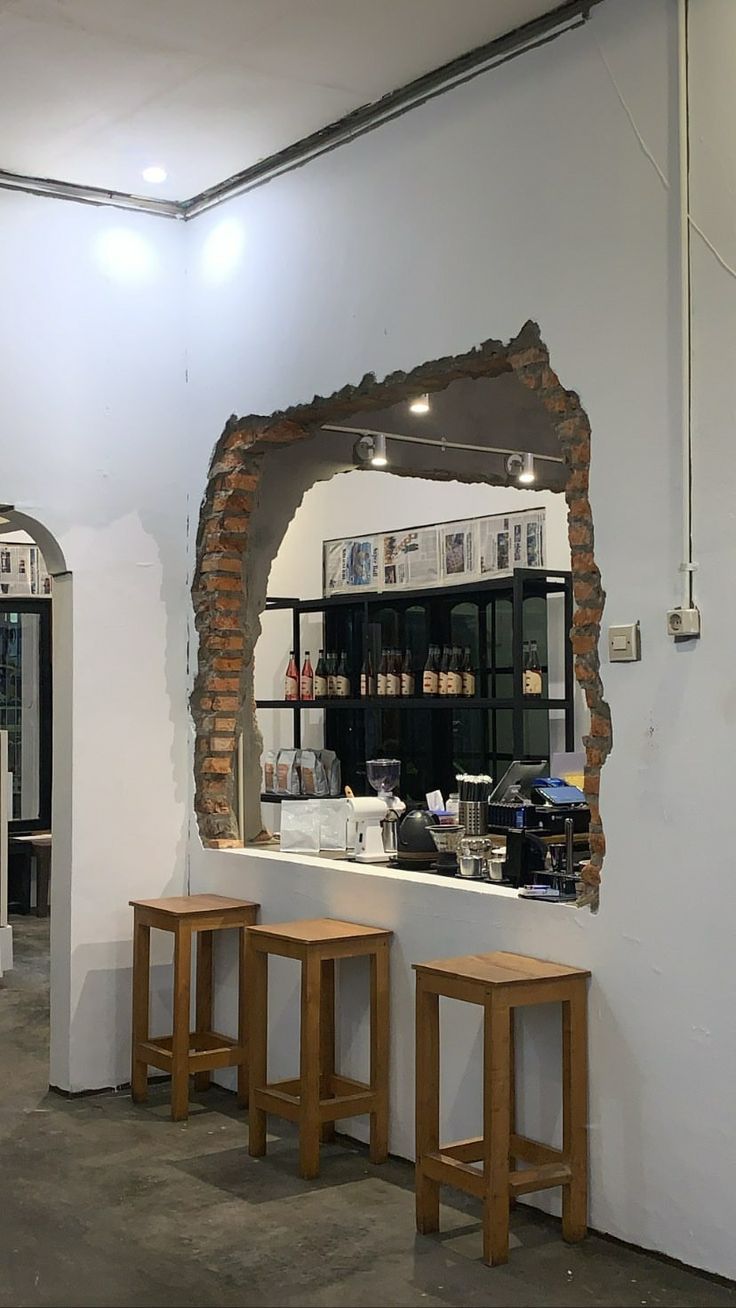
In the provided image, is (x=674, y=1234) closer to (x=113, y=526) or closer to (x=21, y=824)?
(x=113, y=526)

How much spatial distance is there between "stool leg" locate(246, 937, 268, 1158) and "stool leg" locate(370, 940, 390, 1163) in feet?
1.14

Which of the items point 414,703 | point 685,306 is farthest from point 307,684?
point 685,306

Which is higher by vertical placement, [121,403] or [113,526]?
[121,403]

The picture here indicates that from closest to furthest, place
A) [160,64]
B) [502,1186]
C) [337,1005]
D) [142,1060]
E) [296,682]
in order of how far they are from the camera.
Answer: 1. [502,1186]
2. [160,64]
3. [337,1005]
4. [142,1060]
5. [296,682]

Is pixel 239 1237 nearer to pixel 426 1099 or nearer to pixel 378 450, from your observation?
pixel 426 1099

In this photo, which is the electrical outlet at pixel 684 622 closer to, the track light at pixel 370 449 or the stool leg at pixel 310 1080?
the stool leg at pixel 310 1080

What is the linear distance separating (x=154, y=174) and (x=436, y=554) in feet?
12.6

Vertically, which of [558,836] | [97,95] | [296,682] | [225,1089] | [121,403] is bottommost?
[225,1089]

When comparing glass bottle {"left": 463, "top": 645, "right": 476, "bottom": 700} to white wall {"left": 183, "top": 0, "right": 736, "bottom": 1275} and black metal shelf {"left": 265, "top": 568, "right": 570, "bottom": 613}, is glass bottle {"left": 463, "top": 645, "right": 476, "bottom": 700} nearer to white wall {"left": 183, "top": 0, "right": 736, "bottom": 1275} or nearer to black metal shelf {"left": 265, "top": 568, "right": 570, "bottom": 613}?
black metal shelf {"left": 265, "top": 568, "right": 570, "bottom": 613}

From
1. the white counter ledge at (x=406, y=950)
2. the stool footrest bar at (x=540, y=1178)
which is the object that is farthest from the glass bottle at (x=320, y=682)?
the stool footrest bar at (x=540, y=1178)

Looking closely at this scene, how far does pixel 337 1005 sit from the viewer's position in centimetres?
480

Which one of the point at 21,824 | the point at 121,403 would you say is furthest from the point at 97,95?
the point at 21,824

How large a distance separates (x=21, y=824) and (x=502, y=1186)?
7144 mm

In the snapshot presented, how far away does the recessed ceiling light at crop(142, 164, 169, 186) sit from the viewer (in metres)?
5.11
